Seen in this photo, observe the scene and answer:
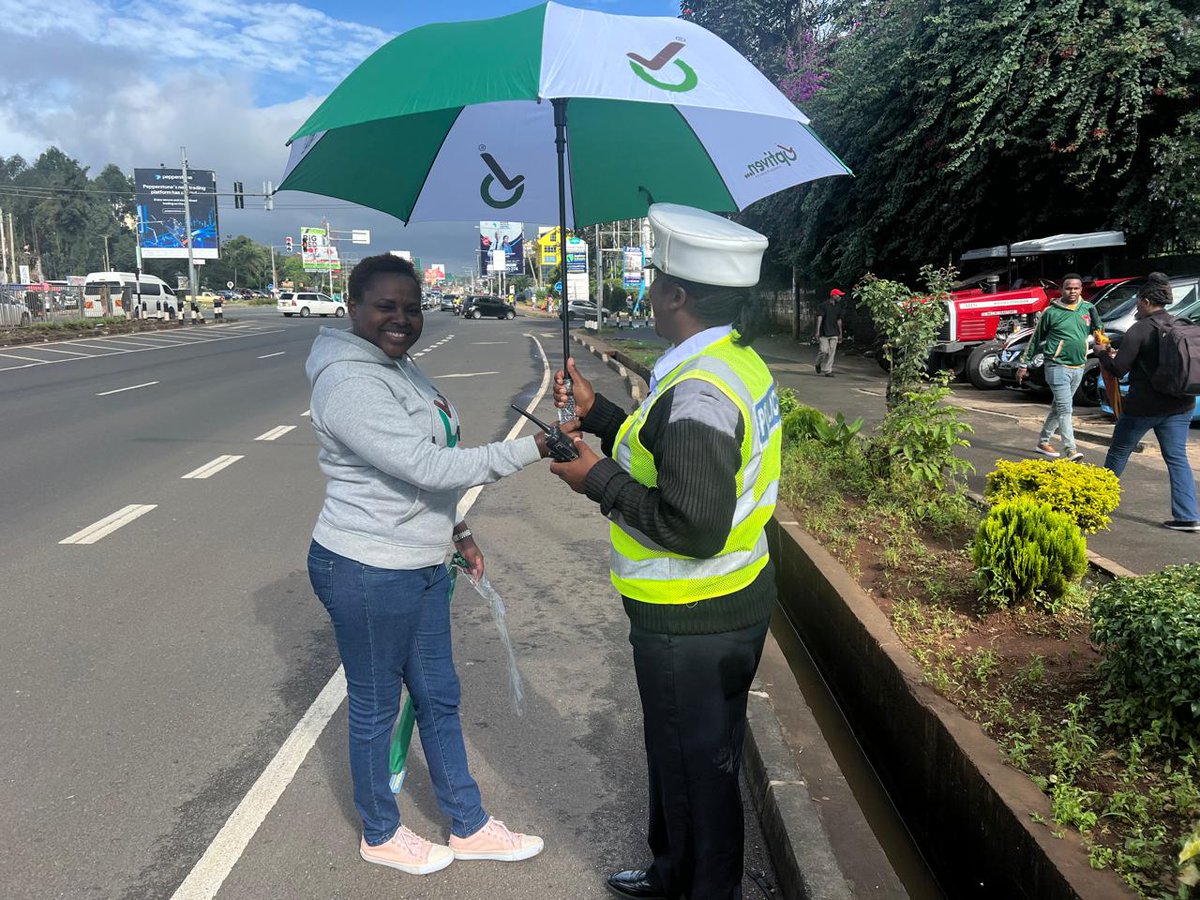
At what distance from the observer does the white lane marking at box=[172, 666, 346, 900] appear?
2.71 m

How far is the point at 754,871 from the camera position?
281 cm

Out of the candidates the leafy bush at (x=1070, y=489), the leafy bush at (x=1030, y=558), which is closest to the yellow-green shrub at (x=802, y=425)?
the leafy bush at (x=1070, y=489)

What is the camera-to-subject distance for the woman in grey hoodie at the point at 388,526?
7.68ft

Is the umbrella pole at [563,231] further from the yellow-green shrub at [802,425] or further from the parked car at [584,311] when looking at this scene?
the parked car at [584,311]

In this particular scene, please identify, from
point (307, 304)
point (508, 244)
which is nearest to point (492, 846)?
point (307, 304)

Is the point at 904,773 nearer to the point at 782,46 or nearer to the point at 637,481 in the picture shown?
the point at 637,481

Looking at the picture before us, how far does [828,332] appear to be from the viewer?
56.9 feet

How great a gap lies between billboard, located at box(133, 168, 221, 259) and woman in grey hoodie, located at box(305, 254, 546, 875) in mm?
58337

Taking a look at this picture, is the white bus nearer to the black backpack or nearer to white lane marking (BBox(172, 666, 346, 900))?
white lane marking (BBox(172, 666, 346, 900))

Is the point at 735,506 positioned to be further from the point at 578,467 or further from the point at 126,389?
the point at 126,389

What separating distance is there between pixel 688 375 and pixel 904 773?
219 cm

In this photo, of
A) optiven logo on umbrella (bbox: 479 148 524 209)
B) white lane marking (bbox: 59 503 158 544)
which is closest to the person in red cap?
white lane marking (bbox: 59 503 158 544)

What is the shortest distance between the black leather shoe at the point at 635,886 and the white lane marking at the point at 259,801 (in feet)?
3.92

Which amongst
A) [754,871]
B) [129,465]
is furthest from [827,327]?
[754,871]
